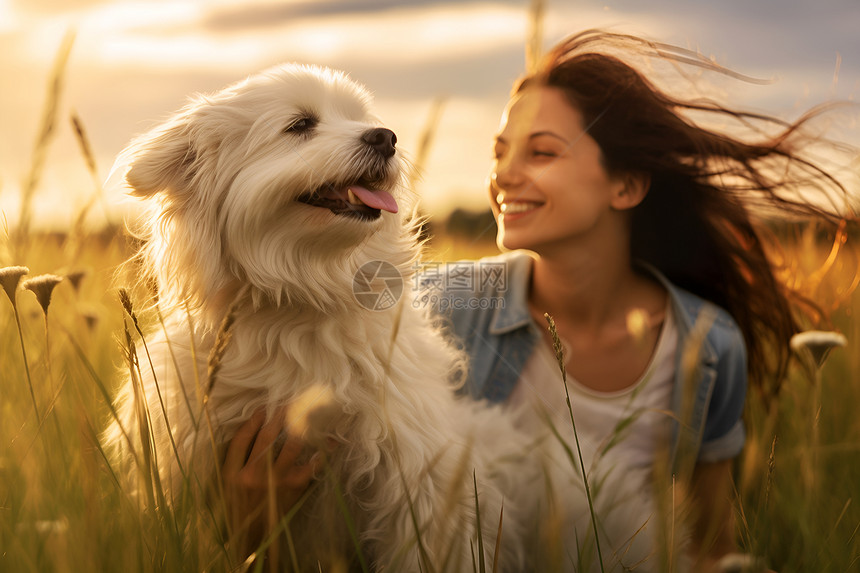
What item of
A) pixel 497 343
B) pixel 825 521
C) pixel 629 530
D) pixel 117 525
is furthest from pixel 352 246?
pixel 825 521

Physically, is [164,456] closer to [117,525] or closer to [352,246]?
[117,525]

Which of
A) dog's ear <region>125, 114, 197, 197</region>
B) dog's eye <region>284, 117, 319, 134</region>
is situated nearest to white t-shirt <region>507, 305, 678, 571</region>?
dog's eye <region>284, 117, 319, 134</region>

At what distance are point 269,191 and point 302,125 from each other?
12.7 inches

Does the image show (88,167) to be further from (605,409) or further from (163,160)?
(605,409)

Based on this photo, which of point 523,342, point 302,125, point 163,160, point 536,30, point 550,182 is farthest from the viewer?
point 523,342

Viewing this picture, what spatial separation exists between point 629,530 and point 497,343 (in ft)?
4.66

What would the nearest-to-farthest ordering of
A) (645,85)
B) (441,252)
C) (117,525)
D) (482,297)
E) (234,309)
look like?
(234,309), (117,525), (441,252), (645,85), (482,297)

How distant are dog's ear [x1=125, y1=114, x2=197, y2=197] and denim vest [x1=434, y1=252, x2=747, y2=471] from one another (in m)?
1.56

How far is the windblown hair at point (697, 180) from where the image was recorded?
308 centimetres

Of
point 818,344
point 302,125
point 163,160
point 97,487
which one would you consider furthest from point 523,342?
point 97,487

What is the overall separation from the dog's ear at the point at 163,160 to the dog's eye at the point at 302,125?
0.34 meters

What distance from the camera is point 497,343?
3367 mm

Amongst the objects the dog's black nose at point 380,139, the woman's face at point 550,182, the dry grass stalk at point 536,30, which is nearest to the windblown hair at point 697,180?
the woman's face at point 550,182

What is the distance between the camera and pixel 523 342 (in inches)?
132
